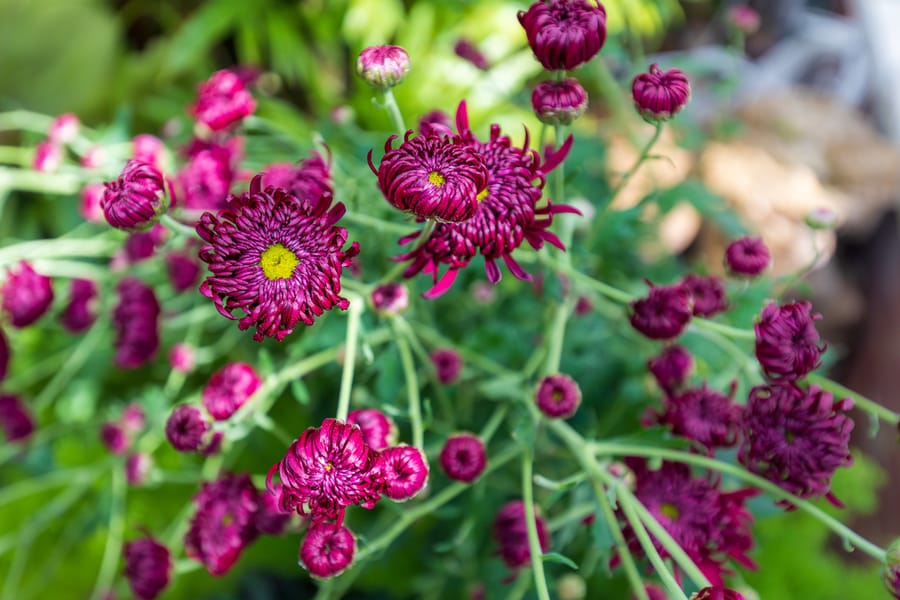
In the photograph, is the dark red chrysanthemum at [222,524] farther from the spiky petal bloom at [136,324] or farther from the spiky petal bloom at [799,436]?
the spiky petal bloom at [799,436]

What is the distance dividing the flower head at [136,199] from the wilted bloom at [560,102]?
0.77 ft

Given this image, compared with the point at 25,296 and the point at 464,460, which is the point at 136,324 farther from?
the point at 464,460

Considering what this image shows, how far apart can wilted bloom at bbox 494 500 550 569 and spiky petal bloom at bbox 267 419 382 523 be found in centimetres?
20

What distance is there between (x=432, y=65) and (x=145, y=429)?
1237 millimetres

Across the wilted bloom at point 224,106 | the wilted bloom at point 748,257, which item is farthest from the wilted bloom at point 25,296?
the wilted bloom at point 748,257

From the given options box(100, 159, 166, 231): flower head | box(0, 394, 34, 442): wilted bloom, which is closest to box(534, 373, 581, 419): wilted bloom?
box(100, 159, 166, 231): flower head

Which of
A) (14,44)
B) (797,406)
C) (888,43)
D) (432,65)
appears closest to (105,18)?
(14,44)

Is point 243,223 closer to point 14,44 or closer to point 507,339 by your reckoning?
point 507,339

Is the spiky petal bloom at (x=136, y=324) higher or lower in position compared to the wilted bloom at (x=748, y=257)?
lower

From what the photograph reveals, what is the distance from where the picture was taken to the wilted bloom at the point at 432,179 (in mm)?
354

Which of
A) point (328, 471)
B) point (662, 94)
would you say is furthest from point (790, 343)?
point (328, 471)

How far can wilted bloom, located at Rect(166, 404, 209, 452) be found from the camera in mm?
489

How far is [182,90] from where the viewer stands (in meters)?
1.68

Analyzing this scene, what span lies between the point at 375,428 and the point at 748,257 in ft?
1.03
